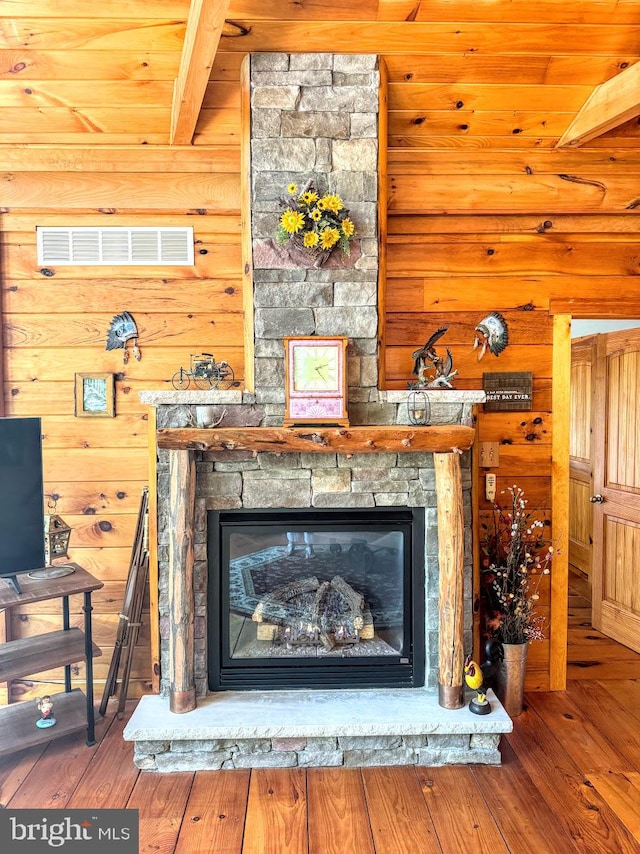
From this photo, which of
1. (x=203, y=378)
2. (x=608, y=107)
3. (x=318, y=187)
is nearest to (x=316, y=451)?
(x=203, y=378)

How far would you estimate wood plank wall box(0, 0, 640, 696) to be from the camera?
2865mm

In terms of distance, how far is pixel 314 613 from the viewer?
2818 millimetres

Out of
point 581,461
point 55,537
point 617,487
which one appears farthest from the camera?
point 581,461

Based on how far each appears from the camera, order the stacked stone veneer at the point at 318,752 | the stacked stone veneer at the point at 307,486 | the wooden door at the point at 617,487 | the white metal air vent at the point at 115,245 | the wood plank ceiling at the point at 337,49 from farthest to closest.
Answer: the wooden door at the point at 617,487
the white metal air vent at the point at 115,245
the stacked stone veneer at the point at 307,486
the stacked stone veneer at the point at 318,752
the wood plank ceiling at the point at 337,49

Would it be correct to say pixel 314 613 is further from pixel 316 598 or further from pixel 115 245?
pixel 115 245

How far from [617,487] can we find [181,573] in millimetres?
2824

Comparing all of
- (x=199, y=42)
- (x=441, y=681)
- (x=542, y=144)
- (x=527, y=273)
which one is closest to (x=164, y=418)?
(x=199, y=42)

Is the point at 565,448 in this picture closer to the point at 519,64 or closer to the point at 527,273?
the point at 527,273

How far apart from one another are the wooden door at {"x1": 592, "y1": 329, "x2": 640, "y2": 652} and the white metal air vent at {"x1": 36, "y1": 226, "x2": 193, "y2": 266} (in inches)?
108

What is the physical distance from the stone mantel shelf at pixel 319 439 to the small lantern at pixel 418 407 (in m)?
0.10

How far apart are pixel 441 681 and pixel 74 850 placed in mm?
1486

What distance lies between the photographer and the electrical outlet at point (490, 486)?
3.05 meters

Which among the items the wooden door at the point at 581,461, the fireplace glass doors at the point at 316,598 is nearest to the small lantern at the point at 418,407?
the fireplace glass doors at the point at 316,598

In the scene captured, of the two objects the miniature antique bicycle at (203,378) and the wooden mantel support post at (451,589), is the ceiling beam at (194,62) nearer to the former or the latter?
the miniature antique bicycle at (203,378)
